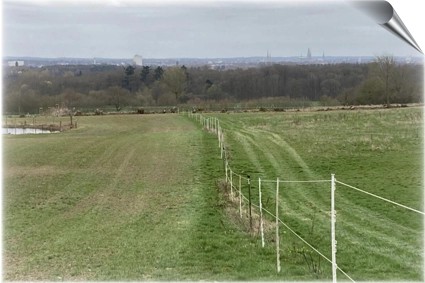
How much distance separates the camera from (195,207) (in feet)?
37.3

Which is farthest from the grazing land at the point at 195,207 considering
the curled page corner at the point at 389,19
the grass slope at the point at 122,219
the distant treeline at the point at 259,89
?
the curled page corner at the point at 389,19

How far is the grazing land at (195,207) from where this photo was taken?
663 cm

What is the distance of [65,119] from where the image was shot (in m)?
38.9

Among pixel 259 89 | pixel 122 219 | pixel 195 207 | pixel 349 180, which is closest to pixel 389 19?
pixel 122 219

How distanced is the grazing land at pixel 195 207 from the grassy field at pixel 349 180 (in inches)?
1.5

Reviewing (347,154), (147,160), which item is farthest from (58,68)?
(347,154)

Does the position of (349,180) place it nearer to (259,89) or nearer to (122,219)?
(122,219)

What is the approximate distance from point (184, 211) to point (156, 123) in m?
26.7

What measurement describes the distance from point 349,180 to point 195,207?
5.26 meters

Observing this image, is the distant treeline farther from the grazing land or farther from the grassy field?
the grazing land

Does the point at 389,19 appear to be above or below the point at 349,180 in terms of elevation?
above

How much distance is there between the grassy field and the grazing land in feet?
0.12

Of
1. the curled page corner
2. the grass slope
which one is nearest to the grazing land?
the grass slope

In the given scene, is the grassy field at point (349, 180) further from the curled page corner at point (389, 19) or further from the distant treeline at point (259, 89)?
the curled page corner at point (389, 19)
